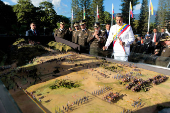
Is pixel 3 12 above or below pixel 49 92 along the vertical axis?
above

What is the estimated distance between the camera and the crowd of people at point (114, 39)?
5.34 meters

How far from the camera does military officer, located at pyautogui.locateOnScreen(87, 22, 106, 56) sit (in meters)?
7.92

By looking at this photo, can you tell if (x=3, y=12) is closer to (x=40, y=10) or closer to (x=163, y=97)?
(x=40, y=10)

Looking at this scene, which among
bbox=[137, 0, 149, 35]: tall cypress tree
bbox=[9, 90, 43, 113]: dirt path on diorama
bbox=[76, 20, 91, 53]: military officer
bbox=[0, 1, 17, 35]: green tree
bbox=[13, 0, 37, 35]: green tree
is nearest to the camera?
bbox=[9, 90, 43, 113]: dirt path on diorama

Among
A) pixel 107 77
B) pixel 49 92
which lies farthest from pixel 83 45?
pixel 49 92

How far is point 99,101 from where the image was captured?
322 centimetres

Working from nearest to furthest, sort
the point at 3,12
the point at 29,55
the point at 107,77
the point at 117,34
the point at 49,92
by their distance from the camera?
the point at 49,92 → the point at 107,77 → the point at 117,34 → the point at 29,55 → the point at 3,12

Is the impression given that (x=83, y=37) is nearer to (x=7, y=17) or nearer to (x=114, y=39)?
(x=114, y=39)

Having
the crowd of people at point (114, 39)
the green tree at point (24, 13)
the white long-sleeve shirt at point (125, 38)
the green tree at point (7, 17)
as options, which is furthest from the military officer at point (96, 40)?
the green tree at point (7, 17)

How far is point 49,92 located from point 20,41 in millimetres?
8882

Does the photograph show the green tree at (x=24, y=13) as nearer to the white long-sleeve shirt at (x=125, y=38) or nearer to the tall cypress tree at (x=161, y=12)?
the white long-sleeve shirt at (x=125, y=38)

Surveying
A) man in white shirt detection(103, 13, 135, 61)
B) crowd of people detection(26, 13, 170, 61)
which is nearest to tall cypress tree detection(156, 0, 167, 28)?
crowd of people detection(26, 13, 170, 61)

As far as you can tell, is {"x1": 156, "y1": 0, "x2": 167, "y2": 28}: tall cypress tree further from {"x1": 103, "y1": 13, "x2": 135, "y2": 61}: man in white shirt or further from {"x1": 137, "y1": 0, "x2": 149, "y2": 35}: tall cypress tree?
{"x1": 103, "y1": 13, "x2": 135, "y2": 61}: man in white shirt

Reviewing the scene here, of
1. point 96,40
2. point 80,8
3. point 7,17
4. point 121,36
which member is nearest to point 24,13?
point 7,17
